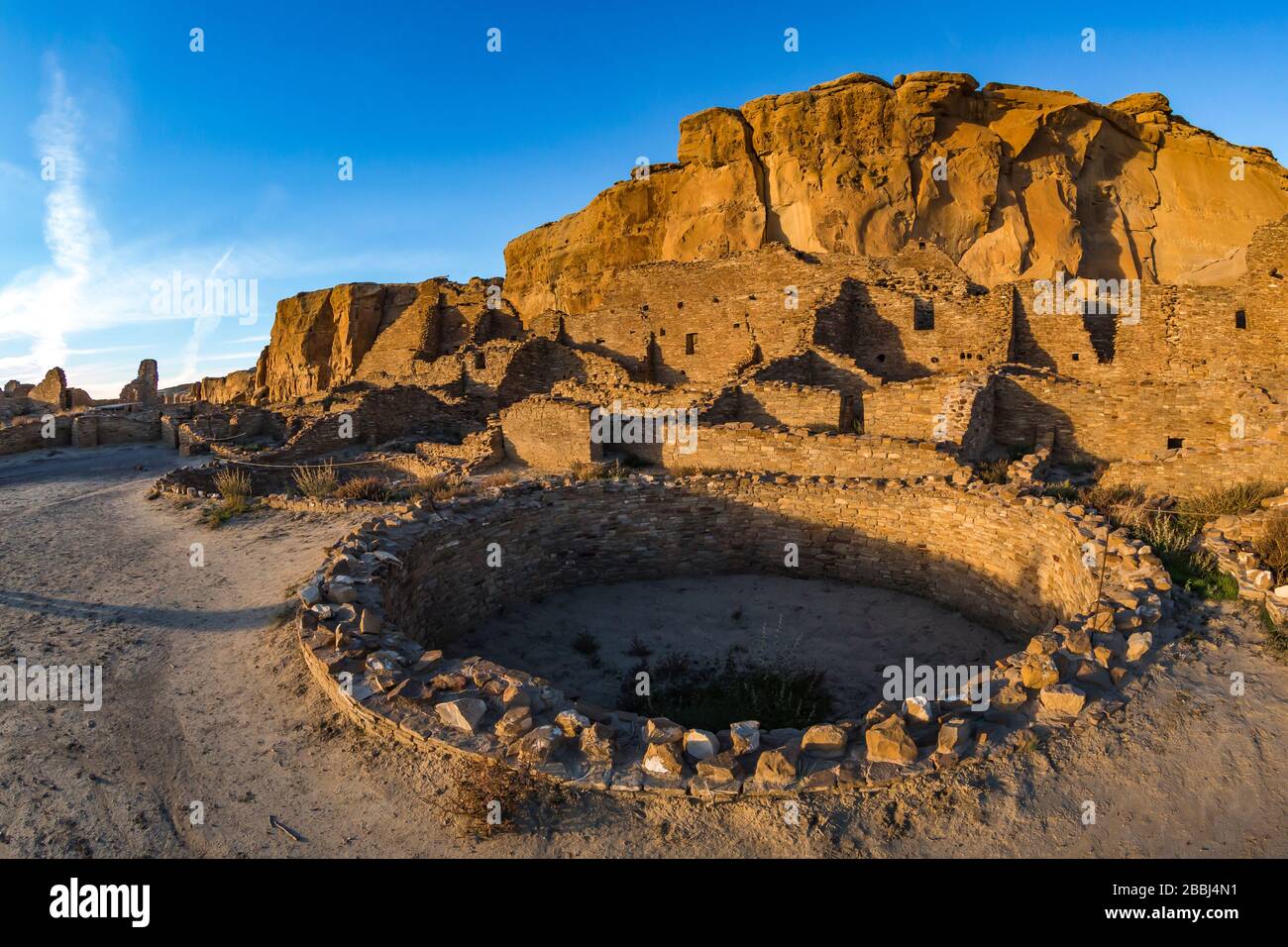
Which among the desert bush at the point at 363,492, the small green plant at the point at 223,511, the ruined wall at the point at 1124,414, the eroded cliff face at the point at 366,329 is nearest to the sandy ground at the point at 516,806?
the small green plant at the point at 223,511

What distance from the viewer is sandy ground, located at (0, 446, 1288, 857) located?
329cm

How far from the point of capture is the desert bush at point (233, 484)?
11.1 meters

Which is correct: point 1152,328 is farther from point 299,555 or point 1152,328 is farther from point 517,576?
point 299,555

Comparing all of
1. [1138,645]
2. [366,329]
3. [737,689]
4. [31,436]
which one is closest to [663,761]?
[737,689]

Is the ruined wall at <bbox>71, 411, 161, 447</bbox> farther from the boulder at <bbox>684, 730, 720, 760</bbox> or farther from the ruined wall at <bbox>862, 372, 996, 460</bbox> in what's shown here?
the boulder at <bbox>684, 730, 720, 760</bbox>

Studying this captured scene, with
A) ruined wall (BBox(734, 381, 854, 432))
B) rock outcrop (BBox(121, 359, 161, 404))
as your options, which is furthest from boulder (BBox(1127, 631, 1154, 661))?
rock outcrop (BBox(121, 359, 161, 404))

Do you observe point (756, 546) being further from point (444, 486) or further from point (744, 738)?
point (444, 486)

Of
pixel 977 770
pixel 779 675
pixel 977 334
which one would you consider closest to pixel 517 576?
pixel 779 675

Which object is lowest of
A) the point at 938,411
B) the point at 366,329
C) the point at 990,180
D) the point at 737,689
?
the point at 737,689

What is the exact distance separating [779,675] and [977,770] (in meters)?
2.66

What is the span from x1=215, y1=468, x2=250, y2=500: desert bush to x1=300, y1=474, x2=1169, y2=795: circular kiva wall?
5.08m

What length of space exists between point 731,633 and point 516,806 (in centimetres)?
427

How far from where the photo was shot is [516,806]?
3.55 m

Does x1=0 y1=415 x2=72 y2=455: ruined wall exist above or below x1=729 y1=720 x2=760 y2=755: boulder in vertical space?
above
